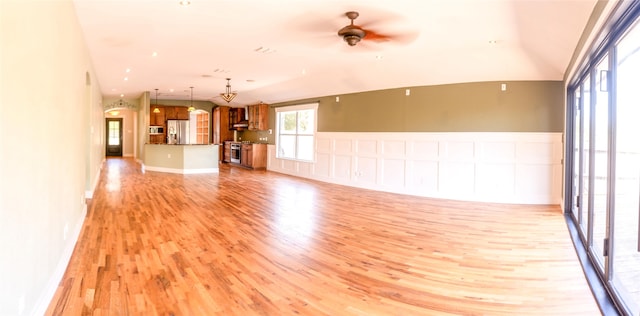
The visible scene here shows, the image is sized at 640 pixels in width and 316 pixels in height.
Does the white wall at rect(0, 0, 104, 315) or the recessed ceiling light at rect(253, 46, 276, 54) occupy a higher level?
the recessed ceiling light at rect(253, 46, 276, 54)

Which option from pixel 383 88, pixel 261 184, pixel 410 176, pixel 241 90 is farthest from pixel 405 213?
pixel 241 90

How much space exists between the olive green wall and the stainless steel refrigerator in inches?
322

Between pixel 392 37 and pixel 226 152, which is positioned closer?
pixel 392 37

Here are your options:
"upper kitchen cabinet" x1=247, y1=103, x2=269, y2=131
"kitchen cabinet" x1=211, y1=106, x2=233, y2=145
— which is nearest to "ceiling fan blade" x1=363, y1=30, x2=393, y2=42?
"upper kitchen cabinet" x1=247, y1=103, x2=269, y2=131

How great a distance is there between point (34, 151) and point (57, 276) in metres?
1.08

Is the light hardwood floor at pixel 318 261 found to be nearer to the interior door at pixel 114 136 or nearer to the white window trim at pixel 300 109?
the white window trim at pixel 300 109

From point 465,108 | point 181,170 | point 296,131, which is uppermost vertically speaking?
point 465,108

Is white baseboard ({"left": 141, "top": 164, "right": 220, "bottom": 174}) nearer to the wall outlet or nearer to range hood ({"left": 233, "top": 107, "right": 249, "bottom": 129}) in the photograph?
range hood ({"left": 233, "top": 107, "right": 249, "bottom": 129})

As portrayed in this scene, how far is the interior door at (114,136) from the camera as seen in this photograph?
54.7ft

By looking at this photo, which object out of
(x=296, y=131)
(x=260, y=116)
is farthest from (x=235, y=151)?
(x=296, y=131)

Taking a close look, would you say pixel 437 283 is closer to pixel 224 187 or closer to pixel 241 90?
pixel 224 187

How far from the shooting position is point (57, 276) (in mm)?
2660

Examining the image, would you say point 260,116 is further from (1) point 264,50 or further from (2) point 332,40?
(2) point 332,40

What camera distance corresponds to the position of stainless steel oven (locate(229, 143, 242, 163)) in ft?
42.3
